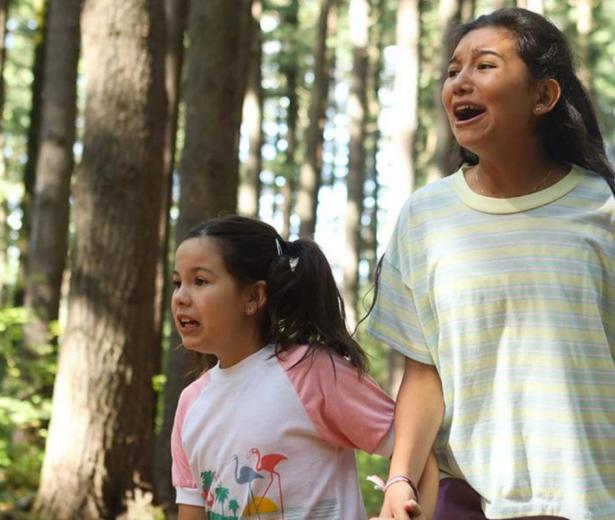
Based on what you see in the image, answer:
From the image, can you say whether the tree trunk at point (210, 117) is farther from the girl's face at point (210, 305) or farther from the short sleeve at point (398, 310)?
the short sleeve at point (398, 310)

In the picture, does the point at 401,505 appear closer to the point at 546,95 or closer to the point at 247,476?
the point at 247,476

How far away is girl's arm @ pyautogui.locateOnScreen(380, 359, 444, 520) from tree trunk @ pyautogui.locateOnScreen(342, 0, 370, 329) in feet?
71.6

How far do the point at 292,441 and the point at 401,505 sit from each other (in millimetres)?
656

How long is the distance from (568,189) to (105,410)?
5.99 metres

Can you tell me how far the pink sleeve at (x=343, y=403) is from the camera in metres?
3.67

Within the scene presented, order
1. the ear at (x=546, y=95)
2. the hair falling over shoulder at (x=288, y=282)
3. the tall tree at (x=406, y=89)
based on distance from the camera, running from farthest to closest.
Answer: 1. the tall tree at (x=406, y=89)
2. the hair falling over shoulder at (x=288, y=282)
3. the ear at (x=546, y=95)

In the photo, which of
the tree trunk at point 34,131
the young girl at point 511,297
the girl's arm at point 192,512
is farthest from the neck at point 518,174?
the tree trunk at point 34,131

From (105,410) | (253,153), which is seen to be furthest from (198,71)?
(253,153)

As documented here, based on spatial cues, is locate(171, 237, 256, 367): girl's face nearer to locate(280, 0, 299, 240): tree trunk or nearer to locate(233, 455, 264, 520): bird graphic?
locate(233, 455, 264, 520): bird graphic

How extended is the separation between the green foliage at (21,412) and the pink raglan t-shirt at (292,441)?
5976 millimetres

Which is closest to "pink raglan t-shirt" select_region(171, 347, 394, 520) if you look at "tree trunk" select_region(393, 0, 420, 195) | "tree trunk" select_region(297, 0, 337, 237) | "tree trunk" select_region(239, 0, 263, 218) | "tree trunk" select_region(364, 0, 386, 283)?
"tree trunk" select_region(393, 0, 420, 195)

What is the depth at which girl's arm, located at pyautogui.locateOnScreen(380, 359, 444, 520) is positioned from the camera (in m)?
3.23

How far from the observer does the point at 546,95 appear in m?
3.34

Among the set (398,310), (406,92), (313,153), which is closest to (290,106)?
(313,153)
